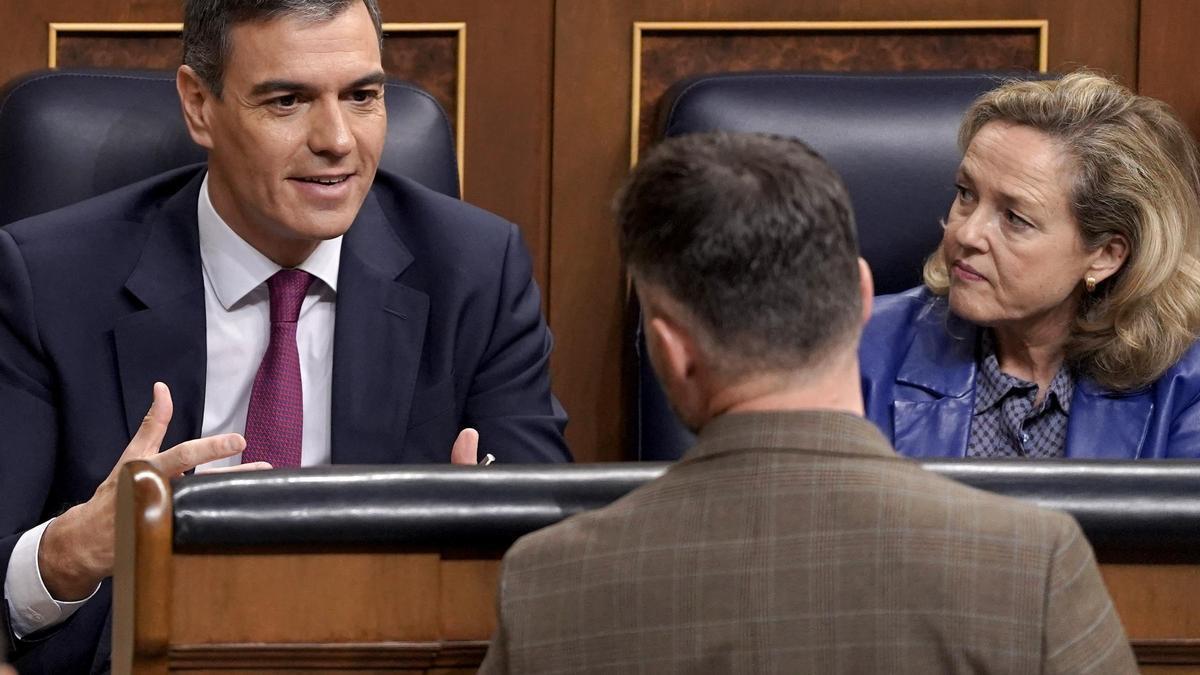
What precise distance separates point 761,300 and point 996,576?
19 cm

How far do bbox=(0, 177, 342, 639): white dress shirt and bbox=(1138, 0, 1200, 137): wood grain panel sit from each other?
1.22 meters

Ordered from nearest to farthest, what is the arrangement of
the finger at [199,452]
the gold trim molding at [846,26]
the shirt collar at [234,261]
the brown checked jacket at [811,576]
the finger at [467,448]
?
the brown checked jacket at [811,576] → the finger at [199,452] → the finger at [467,448] → the shirt collar at [234,261] → the gold trim molding at [846,26]

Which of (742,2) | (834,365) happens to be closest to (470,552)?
(834,365)

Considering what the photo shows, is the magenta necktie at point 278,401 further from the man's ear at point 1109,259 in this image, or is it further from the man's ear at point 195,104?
the man's ear at point 1109,259

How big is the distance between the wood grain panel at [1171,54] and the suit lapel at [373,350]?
1.13 m

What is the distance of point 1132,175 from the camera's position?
1897mm

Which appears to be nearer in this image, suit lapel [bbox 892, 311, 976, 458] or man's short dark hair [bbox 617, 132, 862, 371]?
man's short dark hair [bbox 617, 132, 862, 371]

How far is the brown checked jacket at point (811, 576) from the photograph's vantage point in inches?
33.4

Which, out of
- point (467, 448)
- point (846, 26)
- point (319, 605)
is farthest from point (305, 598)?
point (846, 26)

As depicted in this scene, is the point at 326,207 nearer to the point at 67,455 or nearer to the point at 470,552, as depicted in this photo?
the point at 67,455

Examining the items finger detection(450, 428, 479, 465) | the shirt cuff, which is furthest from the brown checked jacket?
the shirt cuff

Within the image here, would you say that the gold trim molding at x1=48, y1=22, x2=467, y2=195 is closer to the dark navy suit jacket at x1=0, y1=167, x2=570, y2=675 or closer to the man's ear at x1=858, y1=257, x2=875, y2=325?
the dark navy suit jacket at x1=0, y1=167, x2=570, y2=675

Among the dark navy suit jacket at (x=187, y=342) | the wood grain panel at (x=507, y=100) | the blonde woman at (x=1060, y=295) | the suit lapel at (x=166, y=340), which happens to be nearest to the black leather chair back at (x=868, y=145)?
the blonde woman at (x=1060, y=295)

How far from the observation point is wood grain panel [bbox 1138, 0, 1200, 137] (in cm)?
227
